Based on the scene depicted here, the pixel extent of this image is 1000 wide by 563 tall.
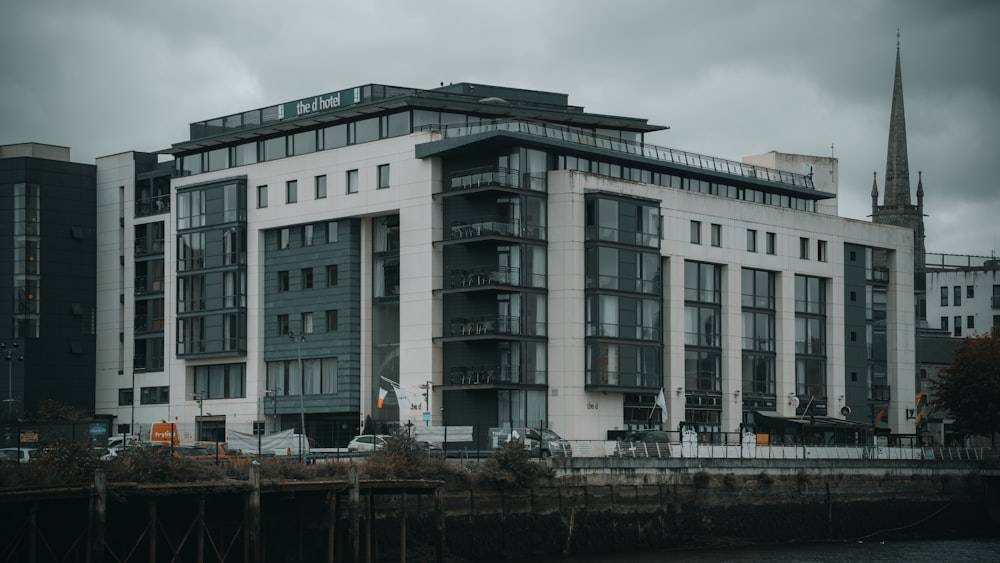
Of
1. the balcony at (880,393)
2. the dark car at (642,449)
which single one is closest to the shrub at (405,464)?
the dark car at (642,449)

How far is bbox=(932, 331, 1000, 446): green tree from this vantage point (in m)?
110

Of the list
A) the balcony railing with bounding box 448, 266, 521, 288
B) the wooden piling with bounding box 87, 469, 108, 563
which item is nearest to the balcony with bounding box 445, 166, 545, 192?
the balcony railing with bounding box 448, 266, 521, 288

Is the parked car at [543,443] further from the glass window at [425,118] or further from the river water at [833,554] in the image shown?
the glass window at [425,118]

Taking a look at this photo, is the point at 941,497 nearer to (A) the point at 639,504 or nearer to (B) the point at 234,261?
(A) the point at 639,504

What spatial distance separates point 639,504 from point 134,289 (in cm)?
5141

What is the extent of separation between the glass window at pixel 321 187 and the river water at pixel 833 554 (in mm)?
36455

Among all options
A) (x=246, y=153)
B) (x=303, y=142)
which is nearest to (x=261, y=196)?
(x=246, y=153)

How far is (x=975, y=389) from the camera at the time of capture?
362 feet

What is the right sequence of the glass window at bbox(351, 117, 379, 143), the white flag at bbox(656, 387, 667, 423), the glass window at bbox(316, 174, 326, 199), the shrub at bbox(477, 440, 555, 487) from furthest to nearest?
the glass window at bbox(316, 174, 326, 199)
the glass window at bbox(351, 117, 379, 143)
the white flag at bbox(656, 387, 667, 423)
the shrub at bbox(477, 440, 555, 487)

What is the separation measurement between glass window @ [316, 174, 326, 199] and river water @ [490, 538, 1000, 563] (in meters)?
36.5

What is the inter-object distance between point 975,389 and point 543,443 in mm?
41107

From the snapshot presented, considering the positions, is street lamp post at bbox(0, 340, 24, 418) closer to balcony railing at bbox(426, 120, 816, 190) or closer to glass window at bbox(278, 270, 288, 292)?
glass window at bbox(278, 270, 288, 292)

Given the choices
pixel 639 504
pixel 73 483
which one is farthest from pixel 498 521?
pixel 73 483

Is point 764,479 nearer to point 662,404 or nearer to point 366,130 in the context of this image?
point 662,404
